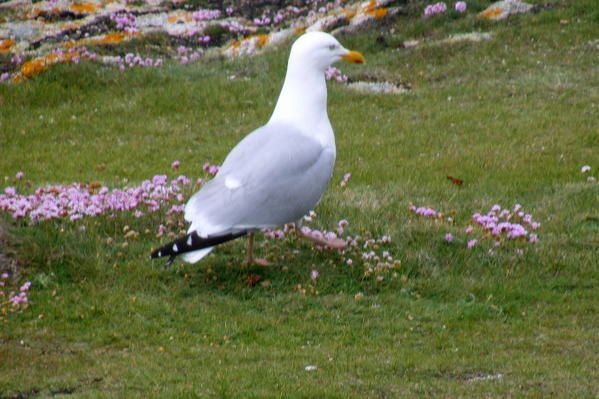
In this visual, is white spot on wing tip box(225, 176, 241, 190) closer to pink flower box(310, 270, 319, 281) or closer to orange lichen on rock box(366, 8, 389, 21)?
pink flower box(310, 270, 319, 281)

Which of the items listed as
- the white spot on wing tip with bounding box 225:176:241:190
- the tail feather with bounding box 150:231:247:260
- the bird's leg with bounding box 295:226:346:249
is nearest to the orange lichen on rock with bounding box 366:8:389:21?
the bird's leg with bounding box 295:226:346:249

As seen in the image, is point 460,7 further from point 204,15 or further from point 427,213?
point 427,213

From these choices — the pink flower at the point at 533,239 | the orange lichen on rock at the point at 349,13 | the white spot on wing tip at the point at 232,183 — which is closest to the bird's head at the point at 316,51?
the white spot on wing tip at the point at 232,183

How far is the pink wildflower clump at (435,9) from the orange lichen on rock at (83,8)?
7.66m

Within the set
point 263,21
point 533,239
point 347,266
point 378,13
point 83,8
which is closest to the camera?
point 347,266

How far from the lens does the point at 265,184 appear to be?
9.42m

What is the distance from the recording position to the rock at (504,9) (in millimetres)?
20438

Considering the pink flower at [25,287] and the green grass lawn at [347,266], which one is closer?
the green grass lawn at [347,266]

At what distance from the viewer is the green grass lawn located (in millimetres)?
8023

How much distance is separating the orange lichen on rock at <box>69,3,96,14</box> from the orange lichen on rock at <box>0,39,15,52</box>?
2663 millimetres

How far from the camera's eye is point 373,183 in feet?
45.7

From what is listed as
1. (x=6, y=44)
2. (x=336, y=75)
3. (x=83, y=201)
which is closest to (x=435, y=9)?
(x=336, y=75)

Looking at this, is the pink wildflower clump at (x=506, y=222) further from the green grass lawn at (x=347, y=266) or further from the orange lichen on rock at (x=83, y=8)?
the orange lichen on rock at (x=83, y=8)

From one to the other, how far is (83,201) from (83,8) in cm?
1370
